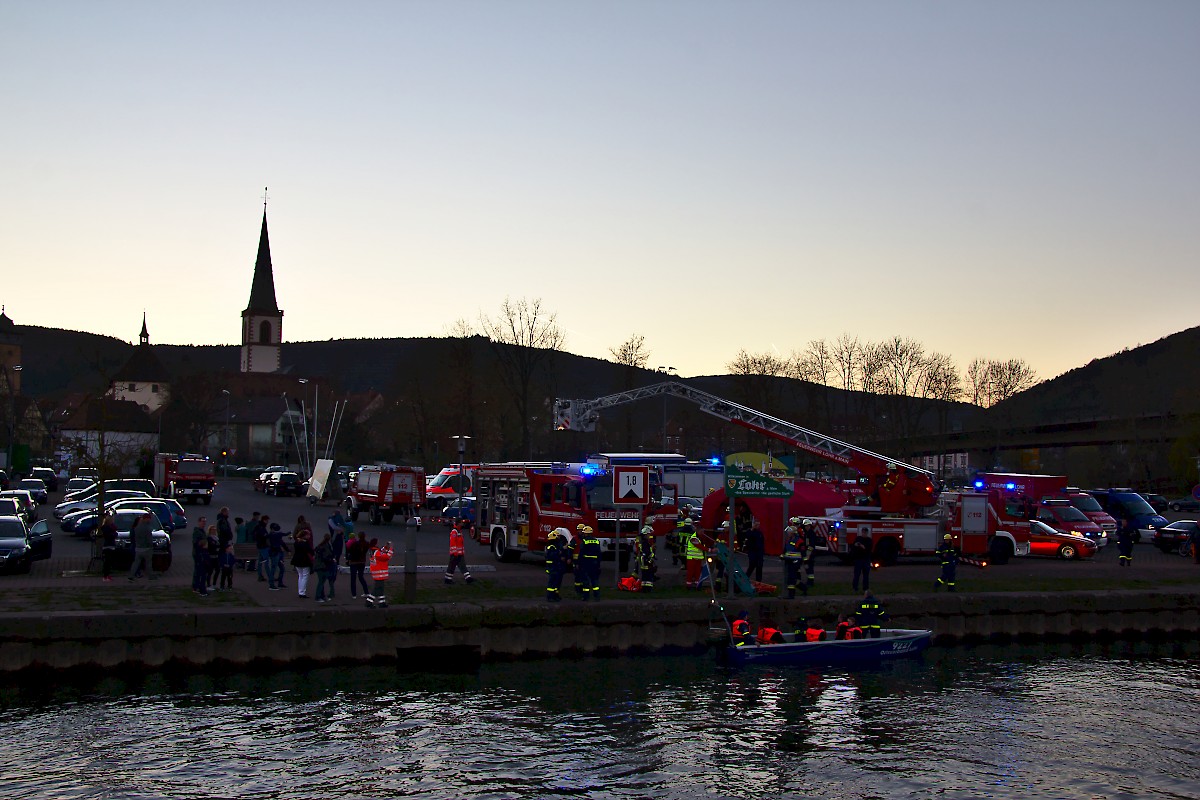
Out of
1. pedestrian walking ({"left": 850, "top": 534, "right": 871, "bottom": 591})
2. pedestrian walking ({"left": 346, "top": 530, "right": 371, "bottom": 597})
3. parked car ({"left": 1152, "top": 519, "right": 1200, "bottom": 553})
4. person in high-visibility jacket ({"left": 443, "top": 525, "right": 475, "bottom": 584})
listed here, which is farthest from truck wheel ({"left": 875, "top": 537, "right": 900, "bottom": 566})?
pedestrian walking ({"left": 346, "top": 530, "right": 371, "bottom": 597})

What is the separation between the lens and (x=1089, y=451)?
151 metres

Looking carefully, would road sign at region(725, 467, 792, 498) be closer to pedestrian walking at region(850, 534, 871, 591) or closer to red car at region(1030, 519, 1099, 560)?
pedestrian walking at region(850, 534, 871, 591)

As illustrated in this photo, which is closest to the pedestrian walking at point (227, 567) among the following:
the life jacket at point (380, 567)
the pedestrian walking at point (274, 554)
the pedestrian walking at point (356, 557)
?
the pedestrian walking at point (274, 554)

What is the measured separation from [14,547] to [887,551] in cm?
2610

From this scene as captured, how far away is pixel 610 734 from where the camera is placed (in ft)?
69.1

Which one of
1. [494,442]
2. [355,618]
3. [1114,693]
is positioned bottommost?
[1114,693]

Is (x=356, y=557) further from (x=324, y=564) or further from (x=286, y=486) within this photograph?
(x=286, y=486)

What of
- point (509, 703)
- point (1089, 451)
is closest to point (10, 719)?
point (509, 703)

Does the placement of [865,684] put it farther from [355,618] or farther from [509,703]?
[355,618]

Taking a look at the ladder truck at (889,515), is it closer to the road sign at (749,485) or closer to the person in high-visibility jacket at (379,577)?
the road sign at (749,485)

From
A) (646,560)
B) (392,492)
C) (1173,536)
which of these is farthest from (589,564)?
(1173,536)

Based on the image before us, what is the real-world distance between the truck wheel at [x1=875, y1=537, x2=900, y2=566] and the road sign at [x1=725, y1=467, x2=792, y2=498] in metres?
8.68

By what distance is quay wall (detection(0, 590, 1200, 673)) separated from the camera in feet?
78.5

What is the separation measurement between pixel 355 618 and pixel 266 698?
2.95 meters
